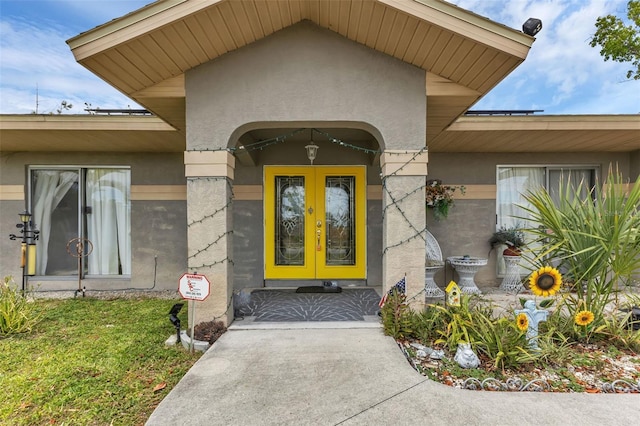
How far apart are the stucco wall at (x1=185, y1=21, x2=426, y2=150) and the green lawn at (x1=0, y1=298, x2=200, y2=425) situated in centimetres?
235

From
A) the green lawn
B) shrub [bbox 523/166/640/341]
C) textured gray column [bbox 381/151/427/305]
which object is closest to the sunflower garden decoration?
shrub [bbox 523/166/640/341]

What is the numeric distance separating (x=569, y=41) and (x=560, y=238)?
12251 mm

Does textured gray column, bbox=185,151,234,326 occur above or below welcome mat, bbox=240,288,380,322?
above

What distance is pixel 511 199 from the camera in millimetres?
5953

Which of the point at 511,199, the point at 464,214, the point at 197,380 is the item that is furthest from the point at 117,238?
the point at 511,199

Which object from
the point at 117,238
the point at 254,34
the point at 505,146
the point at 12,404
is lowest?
the point at 12,404

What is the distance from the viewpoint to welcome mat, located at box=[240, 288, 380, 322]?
392cm

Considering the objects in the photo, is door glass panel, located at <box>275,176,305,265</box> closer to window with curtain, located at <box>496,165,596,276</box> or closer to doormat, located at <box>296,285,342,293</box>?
doormat, located at <box>296,285,342,293</box>

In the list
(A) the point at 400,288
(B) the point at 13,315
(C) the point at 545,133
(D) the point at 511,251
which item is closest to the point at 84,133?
(B) the point at 13,315

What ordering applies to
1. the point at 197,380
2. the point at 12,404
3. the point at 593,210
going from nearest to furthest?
the point at 12,404
the point at 197,380
the point at 593,210

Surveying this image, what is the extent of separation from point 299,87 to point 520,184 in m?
4.98

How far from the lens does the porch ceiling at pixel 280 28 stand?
2898 mm

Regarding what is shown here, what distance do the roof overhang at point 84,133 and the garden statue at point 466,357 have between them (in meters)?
4.87

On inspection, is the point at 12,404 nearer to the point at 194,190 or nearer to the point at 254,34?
the point at 194,190
